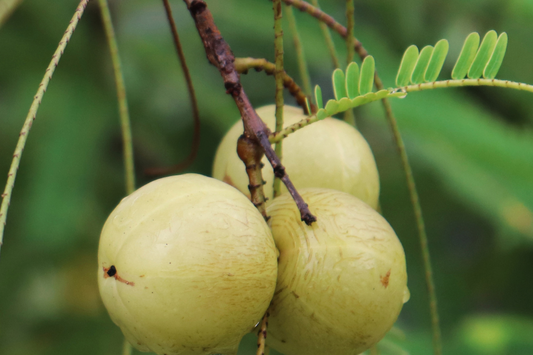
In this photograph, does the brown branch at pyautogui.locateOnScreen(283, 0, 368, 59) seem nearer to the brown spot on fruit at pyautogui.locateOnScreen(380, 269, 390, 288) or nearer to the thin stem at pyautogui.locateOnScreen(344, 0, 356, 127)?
the thin stem at pyautogui.locateOnScreen(344, 0, 356, 127)

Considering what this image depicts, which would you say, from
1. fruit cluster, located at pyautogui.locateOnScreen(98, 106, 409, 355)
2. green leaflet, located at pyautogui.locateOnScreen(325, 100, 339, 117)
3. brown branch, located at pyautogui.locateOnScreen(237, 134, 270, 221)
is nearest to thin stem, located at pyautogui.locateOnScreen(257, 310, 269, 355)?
fruit cluster, located at pyautogui.locateOnScreen(98, 106, 409, 355)

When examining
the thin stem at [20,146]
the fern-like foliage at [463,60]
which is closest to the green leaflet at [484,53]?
the fern-like foliage at [463,60]

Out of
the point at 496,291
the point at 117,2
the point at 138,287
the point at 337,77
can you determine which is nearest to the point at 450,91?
the point at 496,291

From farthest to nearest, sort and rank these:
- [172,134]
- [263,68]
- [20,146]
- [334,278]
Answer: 1. [172,134]
2. [263,68]
3. [334,278]
4. [20,146]

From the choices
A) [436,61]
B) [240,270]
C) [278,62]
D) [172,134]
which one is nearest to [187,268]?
[240,270]

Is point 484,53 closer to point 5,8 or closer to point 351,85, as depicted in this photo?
point 351,85

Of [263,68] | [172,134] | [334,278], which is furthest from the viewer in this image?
[172,134]
